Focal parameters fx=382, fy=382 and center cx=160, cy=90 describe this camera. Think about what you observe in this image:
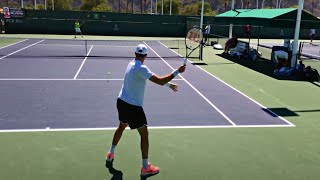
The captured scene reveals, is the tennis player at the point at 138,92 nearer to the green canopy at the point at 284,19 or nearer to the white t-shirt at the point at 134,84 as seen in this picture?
the white t-shirt at the point at 134,84

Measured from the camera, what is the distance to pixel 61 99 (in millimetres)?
10805

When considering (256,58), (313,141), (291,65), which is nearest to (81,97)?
(313,141)

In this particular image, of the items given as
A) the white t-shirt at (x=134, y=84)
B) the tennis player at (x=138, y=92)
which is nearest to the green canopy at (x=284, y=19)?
the tennis player at (x=138, y=92)

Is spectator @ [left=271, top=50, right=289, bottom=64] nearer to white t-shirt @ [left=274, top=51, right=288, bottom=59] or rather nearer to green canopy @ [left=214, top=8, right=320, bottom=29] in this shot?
white t-shirt @ [left=274, top=51, right=288, bottom=59]

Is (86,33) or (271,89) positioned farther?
(86,33)

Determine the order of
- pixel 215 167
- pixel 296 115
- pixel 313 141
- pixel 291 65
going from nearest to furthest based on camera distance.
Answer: pixel 215 167, pixel 313 141, pixel 296 115, pixel 291 65

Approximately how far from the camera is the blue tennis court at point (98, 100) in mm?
8805

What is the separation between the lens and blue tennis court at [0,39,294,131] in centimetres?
880

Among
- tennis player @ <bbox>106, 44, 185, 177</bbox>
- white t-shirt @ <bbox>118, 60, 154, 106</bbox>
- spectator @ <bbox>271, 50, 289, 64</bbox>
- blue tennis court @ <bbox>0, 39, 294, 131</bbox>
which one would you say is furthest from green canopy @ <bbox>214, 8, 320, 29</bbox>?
white t-shirt @ <bbox>118, 60, 154, 106</bbox>

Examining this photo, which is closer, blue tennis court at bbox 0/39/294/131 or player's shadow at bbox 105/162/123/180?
player's shadow at bbox 105/162/123/180

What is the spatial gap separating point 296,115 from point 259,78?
6.06 meters

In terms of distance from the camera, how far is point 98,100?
35.5ft

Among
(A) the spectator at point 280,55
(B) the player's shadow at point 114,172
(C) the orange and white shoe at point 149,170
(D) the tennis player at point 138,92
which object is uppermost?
(D) the tennis player at point 138,92

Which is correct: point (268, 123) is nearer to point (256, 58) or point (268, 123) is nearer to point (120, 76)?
point (120, 76)
